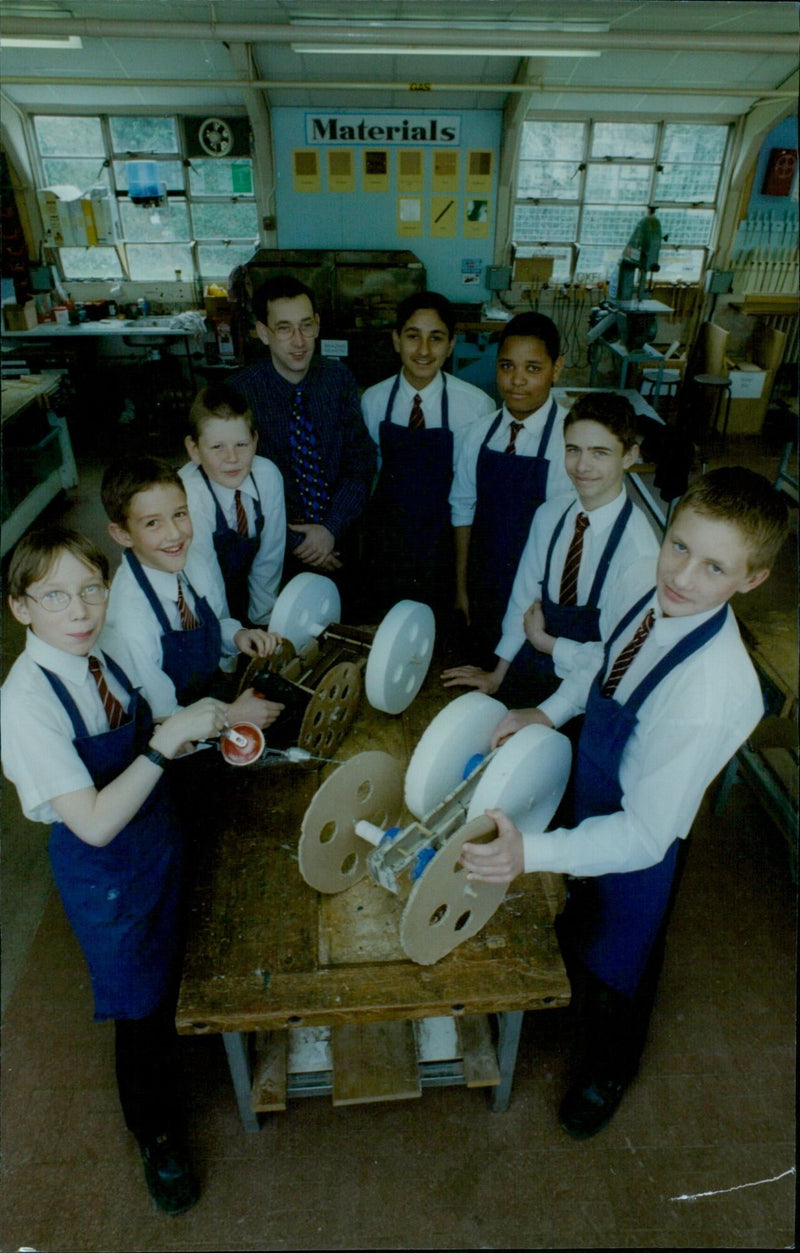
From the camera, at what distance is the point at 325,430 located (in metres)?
2.83

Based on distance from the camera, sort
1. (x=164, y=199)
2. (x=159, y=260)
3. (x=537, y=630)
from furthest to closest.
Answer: (x=159, y=260), (x=164, y=199), (x=537, y=630)

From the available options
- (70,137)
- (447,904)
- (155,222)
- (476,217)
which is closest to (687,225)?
(476,217)

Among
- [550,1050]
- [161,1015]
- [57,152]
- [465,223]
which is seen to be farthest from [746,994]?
[57,152]

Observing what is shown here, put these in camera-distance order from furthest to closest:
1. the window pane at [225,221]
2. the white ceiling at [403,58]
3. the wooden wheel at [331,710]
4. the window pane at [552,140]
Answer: the window pane at [225,221] < the window pane at [552,140] < the white ceiling at [403,58] < the wooden wheel at [331,710]

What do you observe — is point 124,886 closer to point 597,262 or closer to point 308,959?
point 308,959

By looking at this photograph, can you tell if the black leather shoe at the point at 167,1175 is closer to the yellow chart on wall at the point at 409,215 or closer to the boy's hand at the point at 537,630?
the boy's hand at the point at 537,630

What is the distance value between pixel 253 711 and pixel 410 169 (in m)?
6.38

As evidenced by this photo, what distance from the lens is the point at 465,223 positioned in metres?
6.75

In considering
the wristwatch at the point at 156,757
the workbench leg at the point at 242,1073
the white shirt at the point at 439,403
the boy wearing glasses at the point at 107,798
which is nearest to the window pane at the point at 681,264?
the white shirt at the point at 439,403

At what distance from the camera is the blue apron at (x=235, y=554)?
7.61 ft

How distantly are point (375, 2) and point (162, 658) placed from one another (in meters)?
4.85

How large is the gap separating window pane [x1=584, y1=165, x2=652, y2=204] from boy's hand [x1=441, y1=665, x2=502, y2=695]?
7.06 metres

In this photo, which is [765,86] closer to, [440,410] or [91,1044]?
[440,410]

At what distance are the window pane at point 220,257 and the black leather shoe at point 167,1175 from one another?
25.9ft
